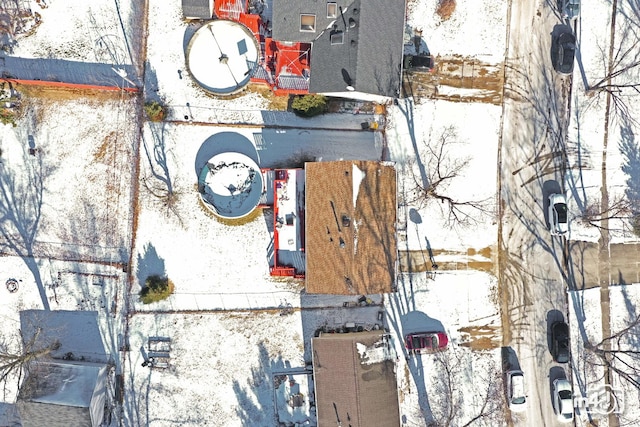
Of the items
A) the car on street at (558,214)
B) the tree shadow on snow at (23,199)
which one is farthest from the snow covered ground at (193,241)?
the car on street at (558,214)

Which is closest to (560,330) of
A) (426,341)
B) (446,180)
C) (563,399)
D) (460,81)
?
(563,399)

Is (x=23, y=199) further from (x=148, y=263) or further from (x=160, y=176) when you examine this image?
(x=148, y=263)

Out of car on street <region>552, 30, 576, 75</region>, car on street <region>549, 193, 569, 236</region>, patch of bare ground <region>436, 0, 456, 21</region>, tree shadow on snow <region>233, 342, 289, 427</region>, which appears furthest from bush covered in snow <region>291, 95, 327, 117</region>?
car on street <region>549, 193, 569, 236</region>

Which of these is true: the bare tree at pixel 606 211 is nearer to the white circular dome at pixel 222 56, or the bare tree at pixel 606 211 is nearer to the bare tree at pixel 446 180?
the bare tree at pixel 446 180

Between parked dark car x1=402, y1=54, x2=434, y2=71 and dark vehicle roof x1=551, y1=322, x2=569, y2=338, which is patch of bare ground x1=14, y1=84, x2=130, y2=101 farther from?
dark vehicle roof x1=551, y1=322, x2=569, y2=338

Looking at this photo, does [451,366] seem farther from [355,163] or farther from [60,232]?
[60,232]
